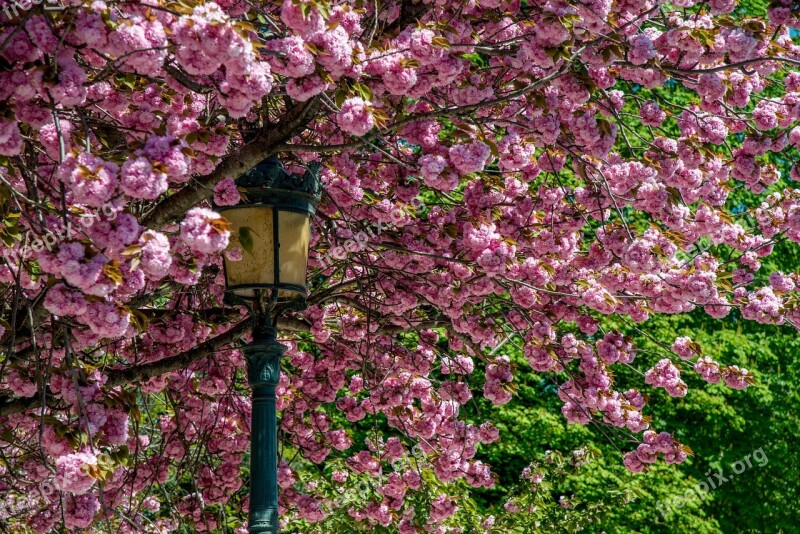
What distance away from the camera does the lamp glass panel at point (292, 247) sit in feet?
14.3

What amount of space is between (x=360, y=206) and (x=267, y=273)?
1347 mm

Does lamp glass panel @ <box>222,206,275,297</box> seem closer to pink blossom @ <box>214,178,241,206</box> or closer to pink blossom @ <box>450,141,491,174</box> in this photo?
pink blossom @ <box>214,178,241,206</box>

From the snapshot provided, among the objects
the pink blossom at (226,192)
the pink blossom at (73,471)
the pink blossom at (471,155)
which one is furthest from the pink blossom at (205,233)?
the pink blossom at (471,155)

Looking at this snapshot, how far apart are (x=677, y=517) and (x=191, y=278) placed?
10476 mm

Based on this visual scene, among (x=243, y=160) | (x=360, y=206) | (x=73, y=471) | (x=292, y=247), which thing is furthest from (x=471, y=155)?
(x=73, y=471)

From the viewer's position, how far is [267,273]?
4.34m

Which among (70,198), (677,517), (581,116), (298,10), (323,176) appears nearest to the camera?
(298,10)

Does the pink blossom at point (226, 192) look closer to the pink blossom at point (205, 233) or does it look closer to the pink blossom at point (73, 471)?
the pink blossom at point (205, 233)

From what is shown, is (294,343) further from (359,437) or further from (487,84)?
(359,437)

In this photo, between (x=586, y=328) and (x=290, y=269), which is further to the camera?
(x=586, y=328)

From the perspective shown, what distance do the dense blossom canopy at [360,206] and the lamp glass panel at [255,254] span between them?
0.30ft

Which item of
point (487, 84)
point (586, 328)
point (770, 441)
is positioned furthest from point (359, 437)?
point (487, 84)

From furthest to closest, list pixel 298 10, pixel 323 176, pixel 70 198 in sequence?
pixel 323 176 → pixel 70 198 → pixel 298 10

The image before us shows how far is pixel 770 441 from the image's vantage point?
46.2ft
